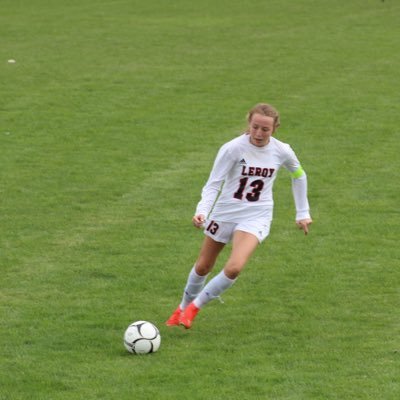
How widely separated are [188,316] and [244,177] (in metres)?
1.42

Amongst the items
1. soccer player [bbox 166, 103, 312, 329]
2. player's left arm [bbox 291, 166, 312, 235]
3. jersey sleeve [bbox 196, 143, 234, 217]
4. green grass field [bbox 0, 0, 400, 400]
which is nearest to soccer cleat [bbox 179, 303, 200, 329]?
soccer player [bbox 166, 103, 312, 329]

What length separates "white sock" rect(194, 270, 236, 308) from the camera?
10.4 m

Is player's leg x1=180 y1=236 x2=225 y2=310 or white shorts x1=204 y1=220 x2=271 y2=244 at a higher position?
white shorts x1=204 y1=220 x2=271 y2=244

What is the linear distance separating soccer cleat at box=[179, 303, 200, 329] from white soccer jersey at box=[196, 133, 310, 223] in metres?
0.88

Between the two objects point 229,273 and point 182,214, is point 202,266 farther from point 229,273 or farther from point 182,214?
point 182,214

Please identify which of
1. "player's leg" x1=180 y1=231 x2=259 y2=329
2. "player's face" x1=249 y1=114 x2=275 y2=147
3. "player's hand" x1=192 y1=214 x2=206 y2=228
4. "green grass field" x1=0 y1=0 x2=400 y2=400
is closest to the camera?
"green grass field" x1=0 y1=0 x2=400 y2=400

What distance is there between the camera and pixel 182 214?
15.3 meters

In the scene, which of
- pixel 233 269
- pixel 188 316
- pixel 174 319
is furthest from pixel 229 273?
pixel 174 319

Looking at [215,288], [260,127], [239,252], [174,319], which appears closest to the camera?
[260,127]

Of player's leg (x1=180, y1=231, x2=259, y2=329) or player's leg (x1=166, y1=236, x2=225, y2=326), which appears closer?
player's leg (x1=180, y1=231, x2=259, y2=329)

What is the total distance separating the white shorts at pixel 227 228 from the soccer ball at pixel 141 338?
120cm

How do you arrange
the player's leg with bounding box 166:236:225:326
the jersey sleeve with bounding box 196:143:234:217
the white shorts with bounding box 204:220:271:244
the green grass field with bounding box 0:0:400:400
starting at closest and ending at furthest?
the green grass field with bounding box 0:0:400:400 → the jersey sleeve with bounding box 196:143:234:217 → the white shorts with bounding box 204:220:271:244 → the player's leg with bounding box 166:236:225:326

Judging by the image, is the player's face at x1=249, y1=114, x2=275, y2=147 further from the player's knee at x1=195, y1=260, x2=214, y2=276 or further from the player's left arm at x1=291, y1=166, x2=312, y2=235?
the player's knee at x1=195, y1=260, x2=214, y2=276

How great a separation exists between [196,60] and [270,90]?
4.00 m
